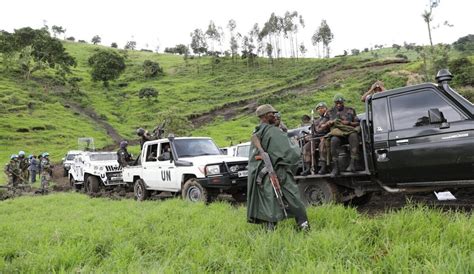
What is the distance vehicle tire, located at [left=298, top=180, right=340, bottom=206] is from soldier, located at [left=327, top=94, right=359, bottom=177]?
0.43 metres

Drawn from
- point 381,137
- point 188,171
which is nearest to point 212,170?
point 188,171

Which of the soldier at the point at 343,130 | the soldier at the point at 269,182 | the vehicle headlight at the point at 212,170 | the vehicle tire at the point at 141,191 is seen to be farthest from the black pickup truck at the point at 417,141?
the vehicle tire at the point at 141,191

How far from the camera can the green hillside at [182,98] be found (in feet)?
127

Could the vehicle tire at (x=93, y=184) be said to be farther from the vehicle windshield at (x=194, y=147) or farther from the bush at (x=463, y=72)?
the bush at (x=463, y=72)

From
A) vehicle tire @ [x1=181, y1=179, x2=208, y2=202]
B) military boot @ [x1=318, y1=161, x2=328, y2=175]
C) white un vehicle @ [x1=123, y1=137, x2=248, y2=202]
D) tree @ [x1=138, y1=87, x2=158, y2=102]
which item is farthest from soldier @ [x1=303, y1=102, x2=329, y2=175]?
tree @ [x1=138, y1=87, x2=158, y2=102]

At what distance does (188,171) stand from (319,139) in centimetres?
348

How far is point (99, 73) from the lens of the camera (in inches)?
2665

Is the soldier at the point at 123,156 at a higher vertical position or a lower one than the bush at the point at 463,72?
lower

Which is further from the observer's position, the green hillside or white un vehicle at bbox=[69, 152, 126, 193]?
the green hillside

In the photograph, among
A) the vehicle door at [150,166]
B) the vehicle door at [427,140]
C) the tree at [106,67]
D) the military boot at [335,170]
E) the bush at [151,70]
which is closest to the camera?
the vehicle door at [427,140]

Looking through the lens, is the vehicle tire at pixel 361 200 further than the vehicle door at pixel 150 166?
No

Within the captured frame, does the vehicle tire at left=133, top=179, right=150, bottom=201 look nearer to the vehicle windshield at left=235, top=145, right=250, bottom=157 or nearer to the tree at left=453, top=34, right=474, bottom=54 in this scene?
the vehicle windshield at left=235, top=145, right=250, bottom=157

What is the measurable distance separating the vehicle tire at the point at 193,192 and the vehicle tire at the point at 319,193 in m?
2.35

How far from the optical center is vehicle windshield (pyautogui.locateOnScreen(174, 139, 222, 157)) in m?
10.1
